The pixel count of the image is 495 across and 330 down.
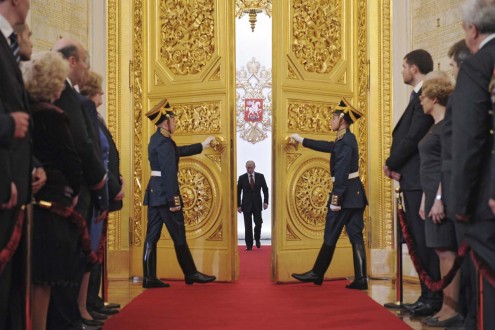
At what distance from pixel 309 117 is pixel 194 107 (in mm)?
1135

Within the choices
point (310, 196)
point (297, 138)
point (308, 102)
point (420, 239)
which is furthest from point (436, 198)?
point (308, 102)

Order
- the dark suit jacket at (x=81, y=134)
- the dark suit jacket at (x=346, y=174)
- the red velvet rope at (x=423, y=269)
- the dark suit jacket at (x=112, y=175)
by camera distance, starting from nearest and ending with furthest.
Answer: the dark suit jacket at (x=81, y=134)
the red velvet rope at (x=423, y=269)
the dark suit jacket at (x=112, y=175)
the dark suit jacket at (x=346, y=174)

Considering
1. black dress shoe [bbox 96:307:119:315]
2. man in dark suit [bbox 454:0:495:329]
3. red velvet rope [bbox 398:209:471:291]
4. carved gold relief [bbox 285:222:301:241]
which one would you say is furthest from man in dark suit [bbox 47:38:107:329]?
carved gold relief [bbox 285:222:301:241]

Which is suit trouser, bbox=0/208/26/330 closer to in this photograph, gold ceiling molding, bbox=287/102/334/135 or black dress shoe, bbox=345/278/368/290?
black dress shoe, bbox=345/278/368/290

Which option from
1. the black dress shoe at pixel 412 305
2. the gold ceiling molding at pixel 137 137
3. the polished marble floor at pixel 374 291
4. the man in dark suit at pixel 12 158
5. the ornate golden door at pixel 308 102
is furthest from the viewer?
the gold ceiling molding at pixel 137 137

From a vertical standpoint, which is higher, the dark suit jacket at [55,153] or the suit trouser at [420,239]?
the dark suit jacket at [55,153]

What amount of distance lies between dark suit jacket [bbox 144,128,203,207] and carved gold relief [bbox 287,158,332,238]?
1.20 m

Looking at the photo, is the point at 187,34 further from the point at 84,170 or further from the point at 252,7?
the point at 252,7

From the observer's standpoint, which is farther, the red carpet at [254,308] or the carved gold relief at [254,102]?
the carved gold relief at [254,102]

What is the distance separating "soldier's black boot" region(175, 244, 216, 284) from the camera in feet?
21.5

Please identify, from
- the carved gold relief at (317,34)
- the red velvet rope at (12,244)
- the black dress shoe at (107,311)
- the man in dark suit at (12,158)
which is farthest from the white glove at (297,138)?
the red velvet rope at (12,244)

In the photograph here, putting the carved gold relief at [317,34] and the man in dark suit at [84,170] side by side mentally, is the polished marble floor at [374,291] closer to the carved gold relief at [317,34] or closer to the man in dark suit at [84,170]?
the man in dark suit at [84,170]

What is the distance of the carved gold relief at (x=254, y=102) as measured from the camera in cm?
1324

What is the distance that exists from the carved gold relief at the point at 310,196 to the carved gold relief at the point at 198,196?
29.3 inches
